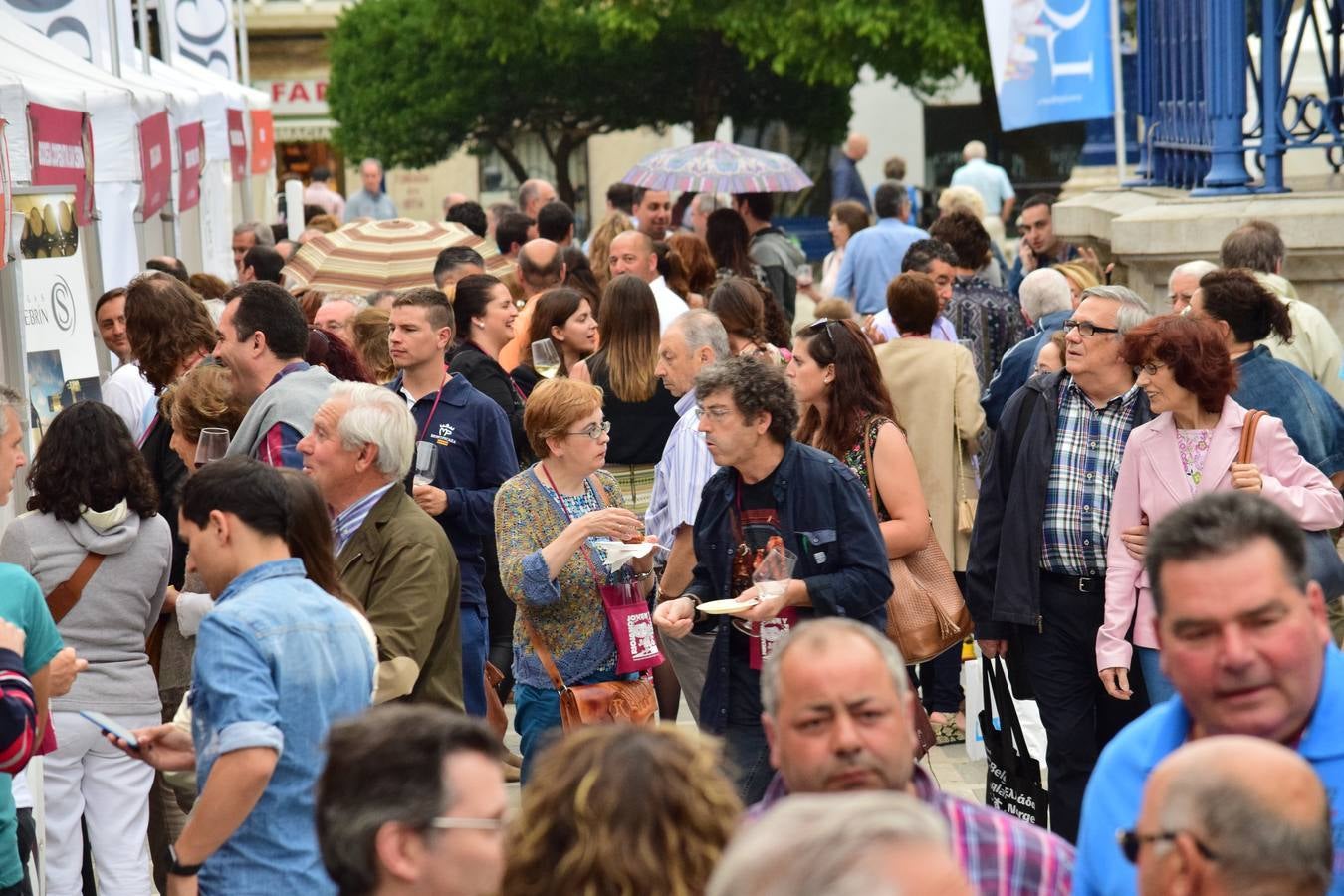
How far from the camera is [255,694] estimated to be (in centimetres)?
400

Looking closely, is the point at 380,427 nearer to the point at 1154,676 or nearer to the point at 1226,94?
the point at 1154,676

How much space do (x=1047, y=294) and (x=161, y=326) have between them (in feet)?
13.6

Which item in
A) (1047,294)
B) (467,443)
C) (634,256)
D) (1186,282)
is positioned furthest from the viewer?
(634,256)

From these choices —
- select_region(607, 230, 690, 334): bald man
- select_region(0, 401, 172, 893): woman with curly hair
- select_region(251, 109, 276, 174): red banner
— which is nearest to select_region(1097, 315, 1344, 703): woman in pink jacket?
select_region(0, 401, 172, 893): woman with curly hair

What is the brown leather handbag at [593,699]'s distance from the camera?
6.27m

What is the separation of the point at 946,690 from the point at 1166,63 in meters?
5.62

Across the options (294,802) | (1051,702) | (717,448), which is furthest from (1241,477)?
(294,802)

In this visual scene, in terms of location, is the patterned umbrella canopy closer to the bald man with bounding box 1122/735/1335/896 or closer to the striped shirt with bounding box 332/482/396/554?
the striped shirt with bounding box 332/482/396/554

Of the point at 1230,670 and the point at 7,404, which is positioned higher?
the point at 7,404

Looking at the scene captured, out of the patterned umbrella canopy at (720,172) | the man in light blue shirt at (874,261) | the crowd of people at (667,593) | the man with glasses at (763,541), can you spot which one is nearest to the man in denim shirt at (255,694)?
the crowd of people at (667,593)

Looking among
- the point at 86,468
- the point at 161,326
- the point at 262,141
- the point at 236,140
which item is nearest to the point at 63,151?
the point at 161,326

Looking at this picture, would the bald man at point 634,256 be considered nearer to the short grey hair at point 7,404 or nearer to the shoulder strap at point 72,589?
the shoulder strap at point 72,589

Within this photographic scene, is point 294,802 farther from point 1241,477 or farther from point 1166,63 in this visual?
point 1166,63

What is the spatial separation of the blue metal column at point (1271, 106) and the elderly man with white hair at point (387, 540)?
→ 607 centimetres
